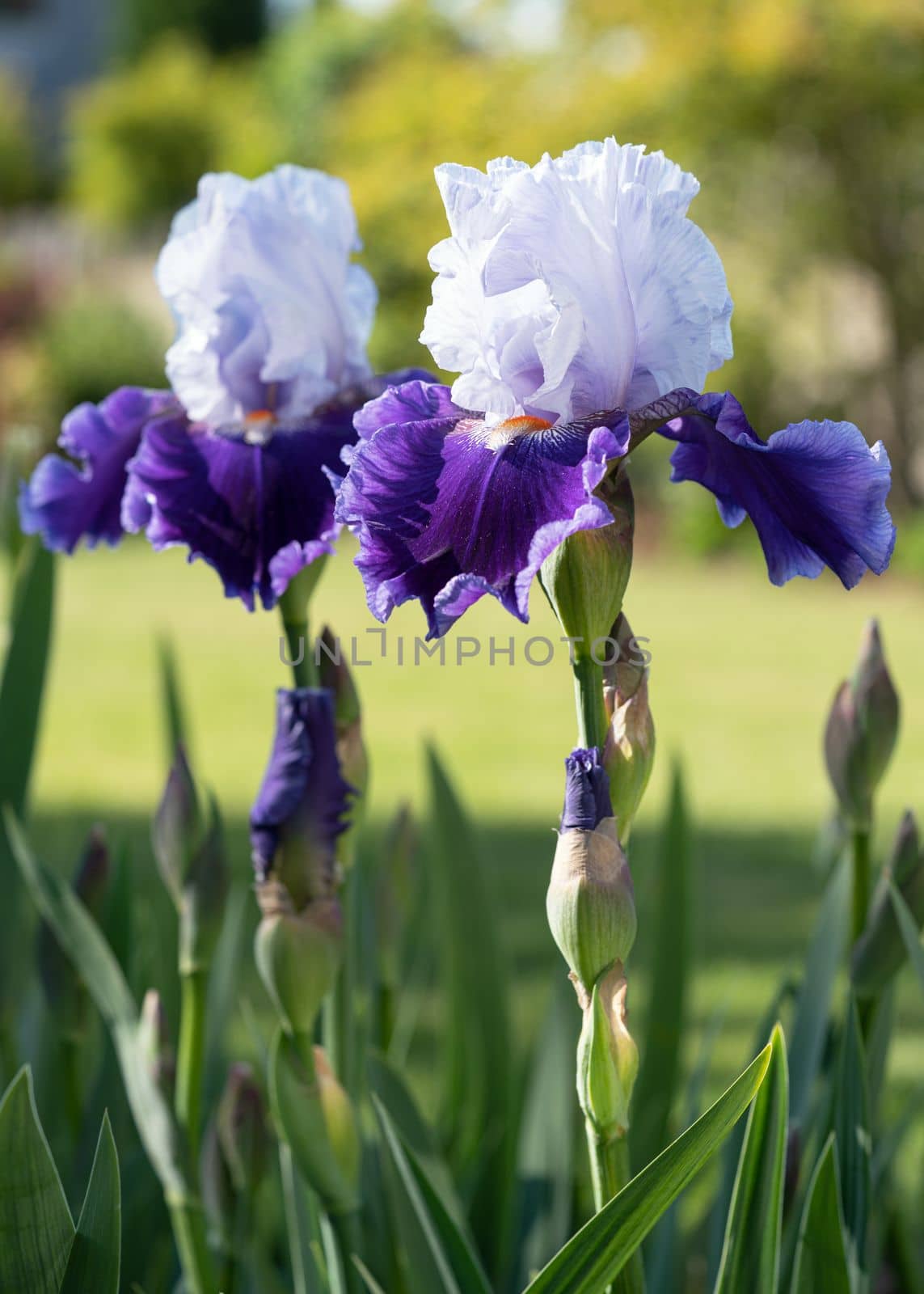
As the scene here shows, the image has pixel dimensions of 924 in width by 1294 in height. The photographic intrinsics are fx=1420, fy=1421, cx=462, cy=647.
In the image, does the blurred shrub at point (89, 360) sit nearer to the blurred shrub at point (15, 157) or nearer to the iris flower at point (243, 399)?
the blurred shrub at point (15, 157)

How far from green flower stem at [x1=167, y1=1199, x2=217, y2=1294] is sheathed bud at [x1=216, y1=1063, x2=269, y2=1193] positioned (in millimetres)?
61

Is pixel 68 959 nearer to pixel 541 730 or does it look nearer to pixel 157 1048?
pixel 157 1048

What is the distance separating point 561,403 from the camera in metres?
0.74

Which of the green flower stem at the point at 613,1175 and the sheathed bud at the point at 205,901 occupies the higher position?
the sheathed bud at the point at 205,901

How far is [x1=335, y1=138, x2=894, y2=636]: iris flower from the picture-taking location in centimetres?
71

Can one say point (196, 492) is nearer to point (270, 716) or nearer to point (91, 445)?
point (91, 445)

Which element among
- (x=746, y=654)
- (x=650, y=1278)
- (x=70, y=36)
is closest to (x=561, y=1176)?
(x=650, y=1278)

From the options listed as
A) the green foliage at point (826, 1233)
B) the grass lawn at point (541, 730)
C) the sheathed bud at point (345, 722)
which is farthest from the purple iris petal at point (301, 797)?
the grass lawn at point (541, 730)

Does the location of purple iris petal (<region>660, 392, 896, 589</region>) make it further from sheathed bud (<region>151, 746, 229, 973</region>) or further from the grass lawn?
the grass lawn

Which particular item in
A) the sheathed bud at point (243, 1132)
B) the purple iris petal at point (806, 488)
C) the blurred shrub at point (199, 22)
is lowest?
the sheathed bud at point (243, 1132)

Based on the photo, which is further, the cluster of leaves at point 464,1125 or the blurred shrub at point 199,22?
the blurred shrub at point 199,22

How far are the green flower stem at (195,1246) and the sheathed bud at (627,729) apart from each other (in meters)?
0.45

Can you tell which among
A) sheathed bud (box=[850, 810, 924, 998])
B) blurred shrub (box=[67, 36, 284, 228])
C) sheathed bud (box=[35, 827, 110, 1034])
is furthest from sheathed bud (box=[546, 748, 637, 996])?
blurred shrub (box=[67, 36, 284, 228])

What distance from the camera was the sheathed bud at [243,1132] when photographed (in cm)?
105
